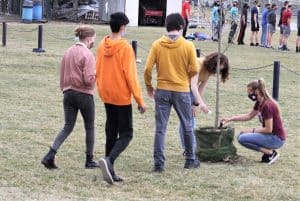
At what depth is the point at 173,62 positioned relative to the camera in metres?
7.90

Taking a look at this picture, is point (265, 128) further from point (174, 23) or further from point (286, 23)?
point (286, 23)

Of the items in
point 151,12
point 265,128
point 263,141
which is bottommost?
point 263,141

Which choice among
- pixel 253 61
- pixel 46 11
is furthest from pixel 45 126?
pixel 46 11

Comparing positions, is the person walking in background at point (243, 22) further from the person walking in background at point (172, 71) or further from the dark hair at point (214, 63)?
the person walking in background at point (172, 71)

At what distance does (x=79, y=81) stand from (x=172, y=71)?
40.4 inches

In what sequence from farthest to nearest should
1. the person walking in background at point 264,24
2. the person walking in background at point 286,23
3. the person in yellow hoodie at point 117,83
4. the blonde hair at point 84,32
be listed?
the person walking in background at point 264,24 → the person walking in background at point 286,23 → the blonde hair at point 84,32 → the person in yellow hoodie at point 117,83

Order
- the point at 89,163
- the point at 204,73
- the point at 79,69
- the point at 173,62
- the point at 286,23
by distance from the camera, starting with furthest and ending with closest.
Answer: the point at 286,23 → the point at 204,73 → the point at 89,163 → the point at 173,62 → the point at 79,69

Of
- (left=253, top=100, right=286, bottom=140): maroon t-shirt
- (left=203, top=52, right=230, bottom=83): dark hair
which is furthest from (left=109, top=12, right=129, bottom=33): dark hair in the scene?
(left=253, top=100, right=286, bottom=140): maroon t-shirt

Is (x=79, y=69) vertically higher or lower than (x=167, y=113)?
higher

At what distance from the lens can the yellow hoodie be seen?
788cm

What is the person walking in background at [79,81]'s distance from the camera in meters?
7.78

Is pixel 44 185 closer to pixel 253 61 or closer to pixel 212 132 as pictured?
pixel 212 132

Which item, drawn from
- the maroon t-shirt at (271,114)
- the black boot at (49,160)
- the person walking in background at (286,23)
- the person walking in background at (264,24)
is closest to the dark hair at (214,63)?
the maroon t-shirt at (271,114)

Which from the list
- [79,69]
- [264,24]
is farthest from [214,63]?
[264,24]
